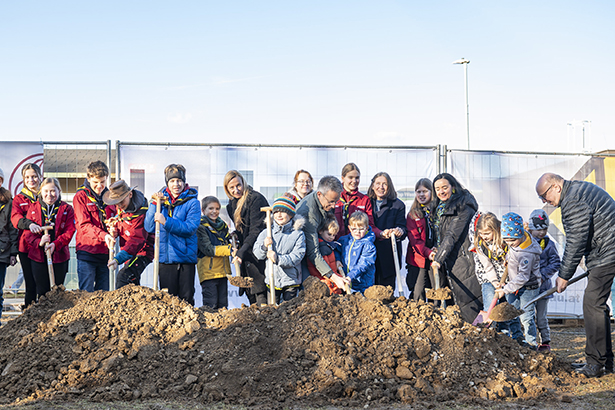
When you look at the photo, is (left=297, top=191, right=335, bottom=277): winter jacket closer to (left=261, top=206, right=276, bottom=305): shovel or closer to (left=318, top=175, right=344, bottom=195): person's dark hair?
(left=318, top=175, right=344, bottom=195): person's dark hair

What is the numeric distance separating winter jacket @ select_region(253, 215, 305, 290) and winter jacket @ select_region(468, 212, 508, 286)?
1.92 meters

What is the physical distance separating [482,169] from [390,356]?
171 inches

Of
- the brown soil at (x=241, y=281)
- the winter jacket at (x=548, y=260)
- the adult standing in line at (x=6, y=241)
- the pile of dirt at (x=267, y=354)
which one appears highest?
the adult standing in line at (x=6, y=241)

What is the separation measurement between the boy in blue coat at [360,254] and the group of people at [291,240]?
0.01 m

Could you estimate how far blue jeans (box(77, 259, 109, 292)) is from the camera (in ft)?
20.4

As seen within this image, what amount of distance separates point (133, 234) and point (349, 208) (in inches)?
100

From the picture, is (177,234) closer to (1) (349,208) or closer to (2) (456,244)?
(1) (349,208)

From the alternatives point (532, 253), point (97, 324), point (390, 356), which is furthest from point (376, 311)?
point (97, 324)

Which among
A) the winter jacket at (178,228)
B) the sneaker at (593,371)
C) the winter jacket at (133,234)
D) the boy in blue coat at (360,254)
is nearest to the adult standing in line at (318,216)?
the boy in blue coat at (360,254)

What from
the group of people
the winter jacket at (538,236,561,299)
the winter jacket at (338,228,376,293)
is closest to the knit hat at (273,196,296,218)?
the group of people

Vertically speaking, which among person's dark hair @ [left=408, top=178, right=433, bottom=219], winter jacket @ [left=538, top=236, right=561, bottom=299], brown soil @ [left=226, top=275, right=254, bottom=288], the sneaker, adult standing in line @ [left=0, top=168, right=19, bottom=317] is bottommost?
the sneaker

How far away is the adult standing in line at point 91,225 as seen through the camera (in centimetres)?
614

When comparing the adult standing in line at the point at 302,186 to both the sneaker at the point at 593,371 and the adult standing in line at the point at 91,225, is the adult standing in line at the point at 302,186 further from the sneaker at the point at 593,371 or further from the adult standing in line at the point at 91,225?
the sneaker at the point at 593,371

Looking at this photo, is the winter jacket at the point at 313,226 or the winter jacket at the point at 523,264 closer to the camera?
the winter jacket at the point at 523,264
